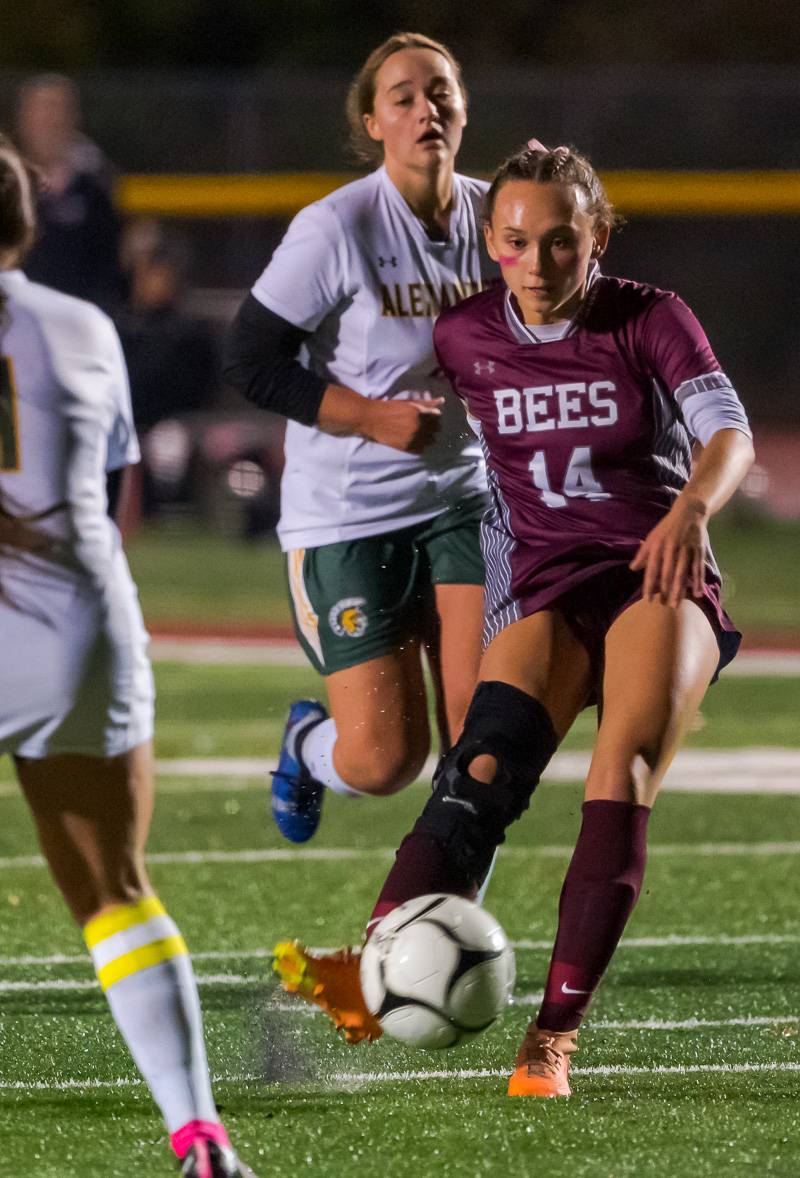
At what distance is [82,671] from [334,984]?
1366mm

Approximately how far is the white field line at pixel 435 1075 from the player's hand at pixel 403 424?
1473 millimetres

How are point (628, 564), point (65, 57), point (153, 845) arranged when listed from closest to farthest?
point (628, 564) < point (153, 845) < point (65, 57)

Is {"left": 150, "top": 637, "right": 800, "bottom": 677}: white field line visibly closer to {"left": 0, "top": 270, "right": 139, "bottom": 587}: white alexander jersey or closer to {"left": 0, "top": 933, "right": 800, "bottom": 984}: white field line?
{"left": 0, "top": 933, "right": 800, "bottom": 984}: white field line

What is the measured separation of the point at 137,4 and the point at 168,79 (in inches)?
328

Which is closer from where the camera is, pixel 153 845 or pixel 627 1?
pixel 153 845

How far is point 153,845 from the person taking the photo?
745 cm

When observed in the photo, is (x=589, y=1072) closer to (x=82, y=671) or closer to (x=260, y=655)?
(x=82, y=671)

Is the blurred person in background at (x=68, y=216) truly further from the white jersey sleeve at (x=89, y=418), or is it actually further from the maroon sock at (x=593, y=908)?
the white jersey sleeve at (x=89, y=418)

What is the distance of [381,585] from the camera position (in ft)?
18.1

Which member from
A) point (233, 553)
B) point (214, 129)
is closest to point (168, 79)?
point (214, 129)

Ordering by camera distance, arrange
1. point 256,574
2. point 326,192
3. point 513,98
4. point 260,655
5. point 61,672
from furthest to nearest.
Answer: point 513,98, point 326,192, point 256,574, point 260,655, point 61,672

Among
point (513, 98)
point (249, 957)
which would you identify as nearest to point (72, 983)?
point (249, 957)

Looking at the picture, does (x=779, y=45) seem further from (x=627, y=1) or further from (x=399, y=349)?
(x=399, y=349)

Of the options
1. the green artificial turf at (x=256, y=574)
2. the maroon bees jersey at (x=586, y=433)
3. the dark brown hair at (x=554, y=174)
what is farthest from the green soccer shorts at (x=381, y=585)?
the green artificial turf at (x=256, y=574)
